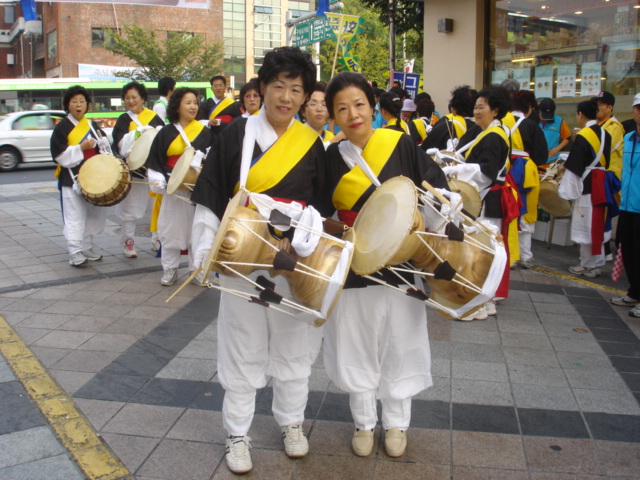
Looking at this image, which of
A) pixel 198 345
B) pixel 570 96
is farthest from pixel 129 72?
pixel 198 345

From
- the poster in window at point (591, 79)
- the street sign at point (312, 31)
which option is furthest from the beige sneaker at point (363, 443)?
the street sign at point (312, 31)

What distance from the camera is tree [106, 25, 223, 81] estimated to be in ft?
100

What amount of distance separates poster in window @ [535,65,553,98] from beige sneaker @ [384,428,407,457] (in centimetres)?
753

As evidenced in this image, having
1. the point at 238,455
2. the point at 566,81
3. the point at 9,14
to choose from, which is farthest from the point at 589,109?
the point at 9,14

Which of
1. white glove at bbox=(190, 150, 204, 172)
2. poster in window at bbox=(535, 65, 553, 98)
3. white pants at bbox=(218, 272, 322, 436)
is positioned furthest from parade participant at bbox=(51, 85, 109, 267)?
poster in window at bbox=(535, 65, 553, 98)

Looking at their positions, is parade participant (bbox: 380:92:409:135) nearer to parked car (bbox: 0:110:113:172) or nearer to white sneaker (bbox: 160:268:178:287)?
white sneaker (bbox: 160:268:178:287)

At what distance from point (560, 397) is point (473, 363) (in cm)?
64

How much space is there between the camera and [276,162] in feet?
9.36

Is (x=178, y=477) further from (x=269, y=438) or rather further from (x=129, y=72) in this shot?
(x=129, y=72)

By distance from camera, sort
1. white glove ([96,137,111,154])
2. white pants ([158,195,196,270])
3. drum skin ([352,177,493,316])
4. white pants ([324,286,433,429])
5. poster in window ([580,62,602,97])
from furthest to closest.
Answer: poster in window ([580,62,602,97]) < white glove ([96,137,111,154]) < white pants ([158,195,196,270]) < white pants ([324,286,433,429]) < drum skin ([352,177,493,316])

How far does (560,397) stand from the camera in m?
3.69

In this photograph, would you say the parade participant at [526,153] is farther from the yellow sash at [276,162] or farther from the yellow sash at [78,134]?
the yellow sash at [78,134]

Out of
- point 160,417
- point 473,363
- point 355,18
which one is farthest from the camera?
point 355,18

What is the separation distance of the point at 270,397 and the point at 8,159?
15898mm
